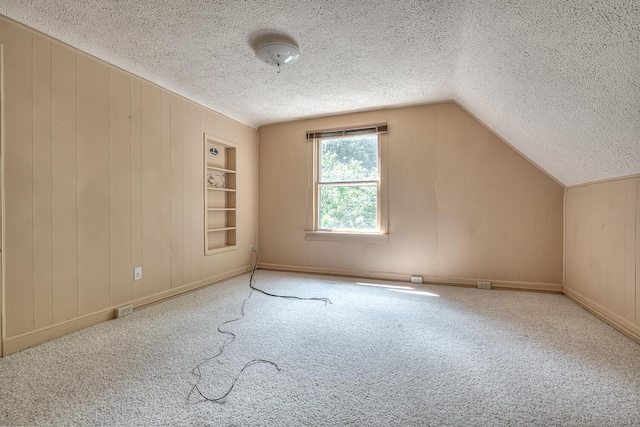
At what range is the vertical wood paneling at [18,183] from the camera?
6.15 ft

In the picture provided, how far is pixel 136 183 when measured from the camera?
2.70 metres

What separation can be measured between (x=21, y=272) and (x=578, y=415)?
3.34 m

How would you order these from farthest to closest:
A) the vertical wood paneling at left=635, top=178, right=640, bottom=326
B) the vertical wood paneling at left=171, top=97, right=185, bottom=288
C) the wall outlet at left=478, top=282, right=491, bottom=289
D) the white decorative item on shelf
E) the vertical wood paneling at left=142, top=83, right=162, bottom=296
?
the white decorative item on shelf → the wall outlet at left=478, top=282, right=491, bottom=289 → the vertical wood paneling at left=171, top=97, right=185, bottom=288 → the vertical wood paneling at left=142, top=83, right=162, bottom=296 → the vertical wood paneling at left=635, top=178, right=640, bottom=326

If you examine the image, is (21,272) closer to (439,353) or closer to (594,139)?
(439,353)

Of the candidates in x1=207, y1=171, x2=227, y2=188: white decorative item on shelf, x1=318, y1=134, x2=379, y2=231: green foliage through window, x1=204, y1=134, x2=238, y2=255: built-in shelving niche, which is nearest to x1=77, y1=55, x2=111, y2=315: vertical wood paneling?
x1=204, y1=134, x2=238, y2=255: built-in shelving niche

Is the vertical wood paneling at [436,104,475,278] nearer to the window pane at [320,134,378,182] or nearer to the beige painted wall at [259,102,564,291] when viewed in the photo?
the beige painted wall at [259,102,564,291]

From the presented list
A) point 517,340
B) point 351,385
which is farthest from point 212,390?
point 517,340

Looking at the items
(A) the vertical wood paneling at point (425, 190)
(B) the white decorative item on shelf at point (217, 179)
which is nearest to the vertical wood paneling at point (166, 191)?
(B) the white decorative item on shelf at point (217, 179)

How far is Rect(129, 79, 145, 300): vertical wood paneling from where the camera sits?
2.67 m

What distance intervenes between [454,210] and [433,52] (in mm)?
1883

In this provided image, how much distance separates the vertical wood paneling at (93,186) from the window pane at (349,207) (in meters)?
2.59

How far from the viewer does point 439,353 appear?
72.0 inches

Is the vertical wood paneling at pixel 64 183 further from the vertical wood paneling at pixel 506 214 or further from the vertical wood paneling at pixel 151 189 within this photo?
the vertical wood paneling at pixel 506 214

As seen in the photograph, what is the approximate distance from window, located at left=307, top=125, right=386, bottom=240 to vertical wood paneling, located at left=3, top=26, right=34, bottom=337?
2.92 metres
